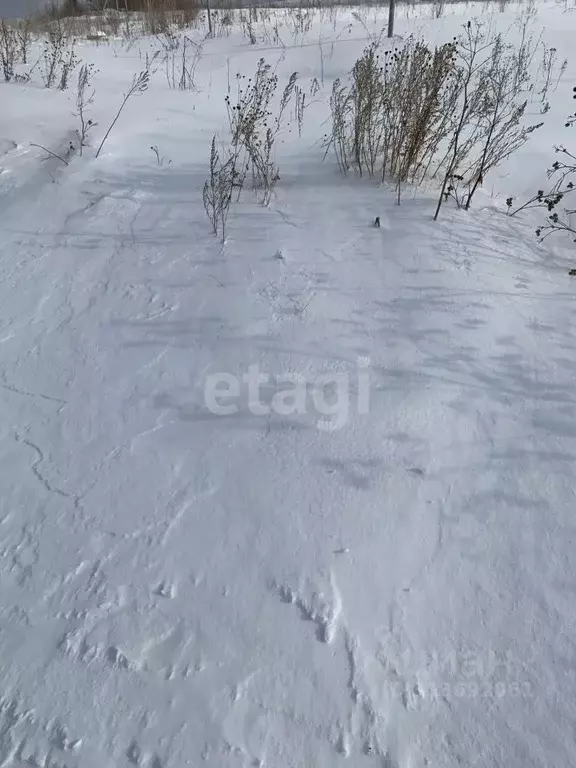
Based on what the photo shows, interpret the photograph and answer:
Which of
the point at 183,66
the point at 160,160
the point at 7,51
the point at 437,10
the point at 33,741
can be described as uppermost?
the point at 437,10

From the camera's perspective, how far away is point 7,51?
530cm

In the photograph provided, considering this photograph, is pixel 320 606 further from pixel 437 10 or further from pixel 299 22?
pixel 437 10

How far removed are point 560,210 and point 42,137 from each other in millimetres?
3668

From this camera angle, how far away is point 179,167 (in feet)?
12.7

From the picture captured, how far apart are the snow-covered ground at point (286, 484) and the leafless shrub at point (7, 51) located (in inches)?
102

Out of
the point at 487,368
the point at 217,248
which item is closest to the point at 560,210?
the point at 487,368

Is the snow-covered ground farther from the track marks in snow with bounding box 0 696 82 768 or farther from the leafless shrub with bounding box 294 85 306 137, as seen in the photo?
the leafless shrub with bounding box 294 85 306 137

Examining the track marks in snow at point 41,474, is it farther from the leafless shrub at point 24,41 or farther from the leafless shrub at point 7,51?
the leafless shrub at point 24,41

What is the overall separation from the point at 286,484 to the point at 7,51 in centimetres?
544

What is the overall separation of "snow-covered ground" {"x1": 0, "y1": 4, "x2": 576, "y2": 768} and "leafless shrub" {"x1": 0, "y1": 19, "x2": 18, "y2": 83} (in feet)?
8.46

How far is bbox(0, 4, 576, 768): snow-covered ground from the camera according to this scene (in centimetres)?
154

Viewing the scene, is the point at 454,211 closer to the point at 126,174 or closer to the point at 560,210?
the point at 560,210

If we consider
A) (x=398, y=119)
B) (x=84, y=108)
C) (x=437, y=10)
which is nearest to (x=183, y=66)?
(x=84, y=108)

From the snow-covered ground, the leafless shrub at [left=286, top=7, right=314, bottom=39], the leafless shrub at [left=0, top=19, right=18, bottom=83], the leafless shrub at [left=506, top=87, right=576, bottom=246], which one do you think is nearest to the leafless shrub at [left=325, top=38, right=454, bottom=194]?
the snow-covered ground
